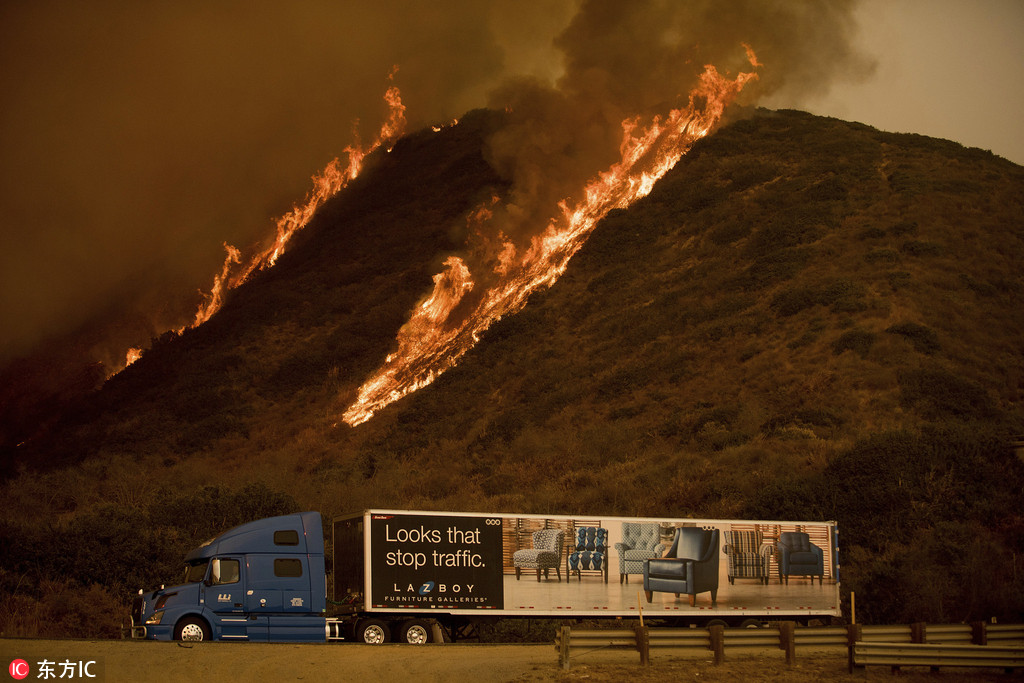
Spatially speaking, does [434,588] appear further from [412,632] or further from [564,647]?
[564,647]

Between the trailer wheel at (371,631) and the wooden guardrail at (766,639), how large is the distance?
629 centimetres

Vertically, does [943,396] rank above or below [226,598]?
above

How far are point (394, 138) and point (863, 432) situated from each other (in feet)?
270

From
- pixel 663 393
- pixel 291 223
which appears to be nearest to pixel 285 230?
pixel 291 223

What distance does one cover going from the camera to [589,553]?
25.8 m

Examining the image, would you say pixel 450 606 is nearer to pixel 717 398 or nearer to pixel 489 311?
pixel 717 398

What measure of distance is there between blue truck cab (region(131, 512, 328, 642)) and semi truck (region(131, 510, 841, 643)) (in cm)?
3

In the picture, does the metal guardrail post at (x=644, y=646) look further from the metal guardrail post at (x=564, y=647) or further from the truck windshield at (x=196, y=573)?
the truck windshield at (x=196, y=573)

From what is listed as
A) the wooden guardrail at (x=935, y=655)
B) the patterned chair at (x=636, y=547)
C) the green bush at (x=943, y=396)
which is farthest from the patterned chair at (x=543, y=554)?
the green bush at (x=943, y=396)

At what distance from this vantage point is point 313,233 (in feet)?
319

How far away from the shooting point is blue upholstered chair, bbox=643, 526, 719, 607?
26.3m

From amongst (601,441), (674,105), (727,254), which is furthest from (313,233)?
(601,441)

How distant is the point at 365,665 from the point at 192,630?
236 inches

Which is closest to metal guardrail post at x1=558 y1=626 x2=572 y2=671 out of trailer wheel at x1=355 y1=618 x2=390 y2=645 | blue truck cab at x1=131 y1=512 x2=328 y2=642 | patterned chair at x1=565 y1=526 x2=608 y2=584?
trailer wheel at x1=355 y1=618 x2=390 y2=645
